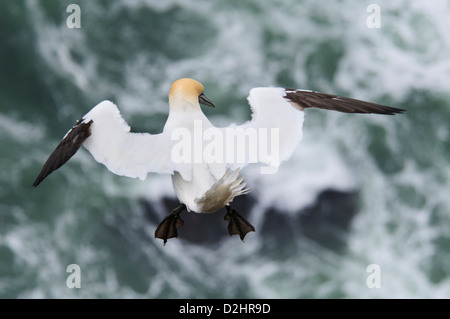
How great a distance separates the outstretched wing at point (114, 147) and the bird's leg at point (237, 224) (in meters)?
1.49

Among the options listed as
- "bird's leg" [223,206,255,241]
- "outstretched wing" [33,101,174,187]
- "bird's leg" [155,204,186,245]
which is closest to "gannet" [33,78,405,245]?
"outstretched wing" [33,101,174,187]

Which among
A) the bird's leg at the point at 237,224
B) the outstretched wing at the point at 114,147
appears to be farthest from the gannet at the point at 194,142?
the bird's leg at the point at 237,224

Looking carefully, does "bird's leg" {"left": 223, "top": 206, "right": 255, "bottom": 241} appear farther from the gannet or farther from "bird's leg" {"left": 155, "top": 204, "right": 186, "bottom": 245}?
the gannet

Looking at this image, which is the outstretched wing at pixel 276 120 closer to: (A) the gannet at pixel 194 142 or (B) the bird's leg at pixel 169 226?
(A) the gannet at pixel 194 142

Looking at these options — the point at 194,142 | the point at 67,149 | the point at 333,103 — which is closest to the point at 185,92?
the point at 194,142

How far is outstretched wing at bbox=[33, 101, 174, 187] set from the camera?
22.2 feet

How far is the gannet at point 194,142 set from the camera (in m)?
6.71

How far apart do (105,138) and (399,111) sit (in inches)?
104

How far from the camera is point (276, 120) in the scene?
23.9ft

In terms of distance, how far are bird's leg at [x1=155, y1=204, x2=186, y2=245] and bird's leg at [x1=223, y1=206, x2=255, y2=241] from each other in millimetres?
507

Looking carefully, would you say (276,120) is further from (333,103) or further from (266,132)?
(333,103)

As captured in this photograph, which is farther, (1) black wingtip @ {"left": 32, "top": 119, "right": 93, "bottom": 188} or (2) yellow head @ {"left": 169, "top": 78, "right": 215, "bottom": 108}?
(2) yellow head @ {"left": 169, "top": 78, "right": 215, "bottom": 108}

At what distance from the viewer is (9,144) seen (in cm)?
1175

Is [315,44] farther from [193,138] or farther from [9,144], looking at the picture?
[193,138]
